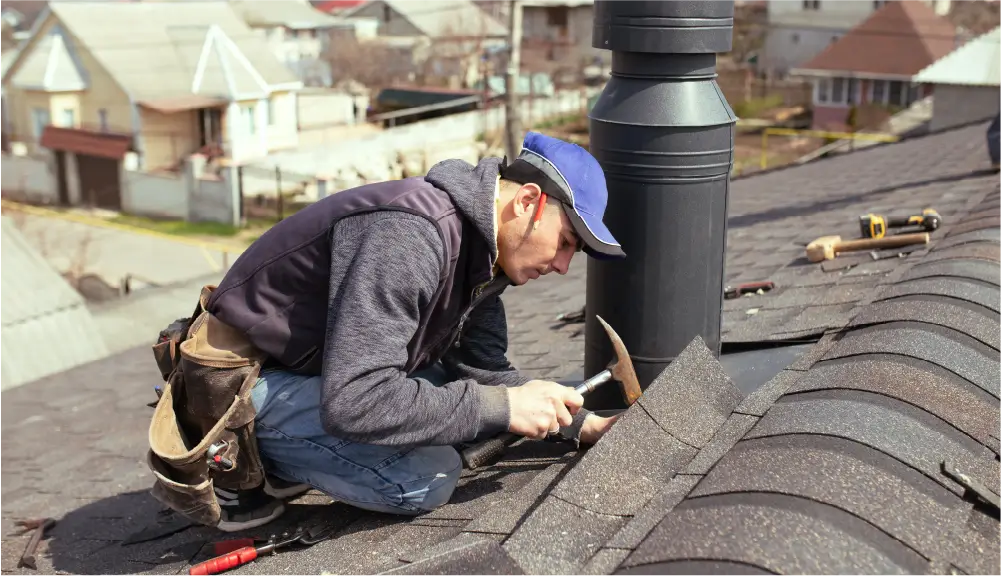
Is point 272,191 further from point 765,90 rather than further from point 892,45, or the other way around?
point 892,45

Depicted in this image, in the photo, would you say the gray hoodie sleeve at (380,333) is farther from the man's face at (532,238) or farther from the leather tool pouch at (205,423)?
the leather tool pouch at (205,423)

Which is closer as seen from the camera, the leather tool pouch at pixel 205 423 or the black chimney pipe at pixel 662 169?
the leather tool pouch at pixel 205 423

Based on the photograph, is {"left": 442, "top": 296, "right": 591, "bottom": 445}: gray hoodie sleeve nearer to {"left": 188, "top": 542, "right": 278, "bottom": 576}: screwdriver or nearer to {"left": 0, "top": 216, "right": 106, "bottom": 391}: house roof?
{"left": 188, "top": 542, "right": 278, "bottom": 576}: screwdriver

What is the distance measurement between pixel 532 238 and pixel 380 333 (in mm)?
535

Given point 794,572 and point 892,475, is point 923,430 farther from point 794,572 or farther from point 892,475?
point 794,572

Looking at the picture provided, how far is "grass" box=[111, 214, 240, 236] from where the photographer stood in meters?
26.2

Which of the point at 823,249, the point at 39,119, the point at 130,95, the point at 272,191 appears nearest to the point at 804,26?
the point at 272,191

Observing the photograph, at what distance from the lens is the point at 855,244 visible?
198 inches

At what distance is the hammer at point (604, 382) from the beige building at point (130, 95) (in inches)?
1117

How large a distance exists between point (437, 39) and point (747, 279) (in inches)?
1740

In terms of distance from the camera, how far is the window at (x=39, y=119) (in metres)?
31.8

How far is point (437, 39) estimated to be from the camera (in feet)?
156

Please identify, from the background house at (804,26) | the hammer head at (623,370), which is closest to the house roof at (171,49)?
the background house at (804,26)

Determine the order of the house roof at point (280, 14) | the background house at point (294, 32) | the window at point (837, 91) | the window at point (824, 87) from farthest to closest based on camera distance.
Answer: the house roof at point (280, 14) → the background house at point (294, 32) → the window at point (824, 87) → the window at point (837, 91)
